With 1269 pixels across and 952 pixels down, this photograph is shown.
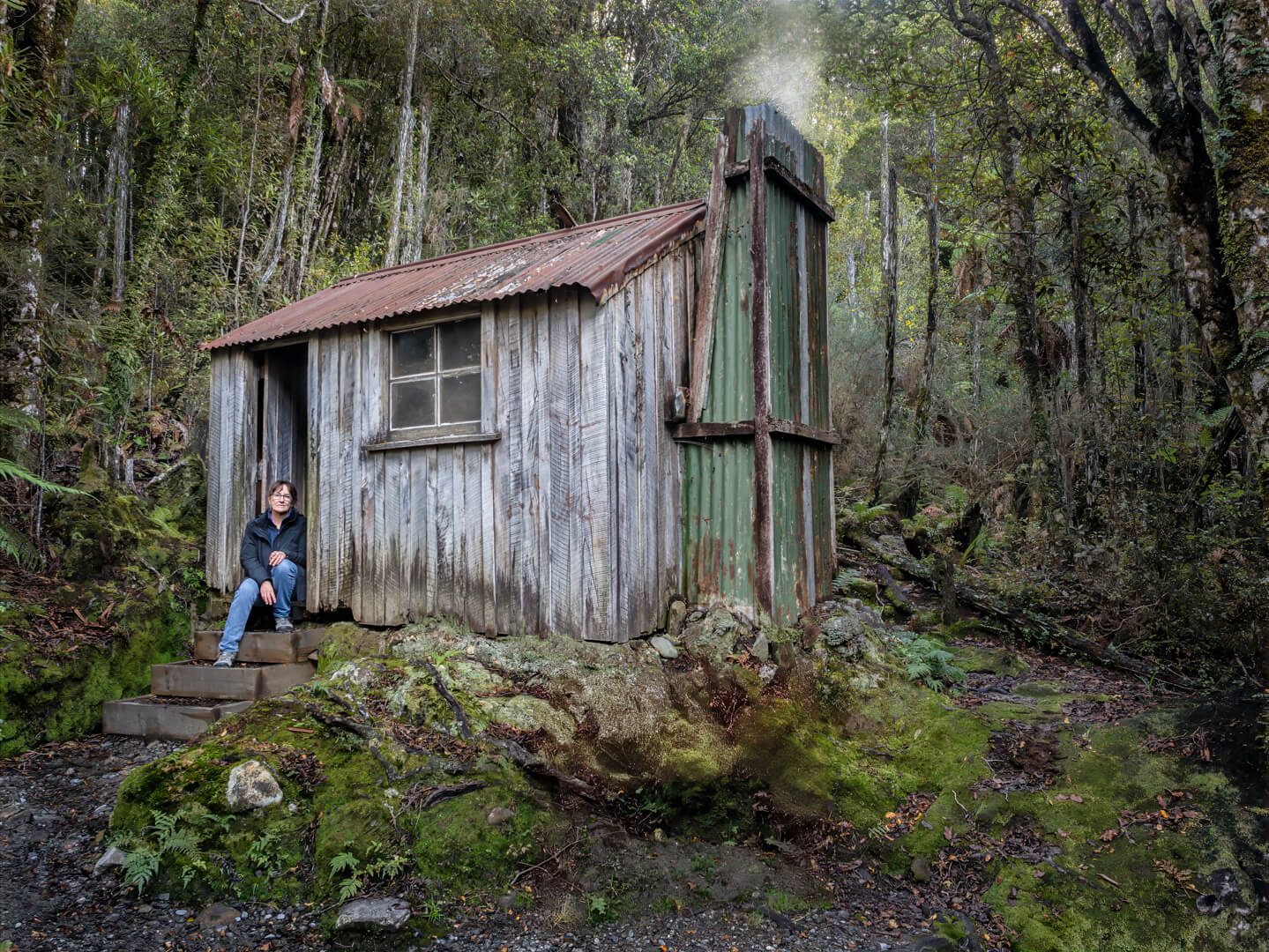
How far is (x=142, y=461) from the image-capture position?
9633 mm

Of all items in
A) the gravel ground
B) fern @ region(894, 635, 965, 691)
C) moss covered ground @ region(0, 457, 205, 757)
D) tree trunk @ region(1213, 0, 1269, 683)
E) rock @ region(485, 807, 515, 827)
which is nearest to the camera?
the gravel ground

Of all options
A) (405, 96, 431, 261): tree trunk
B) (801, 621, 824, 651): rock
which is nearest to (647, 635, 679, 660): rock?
(801, 621, 824, 651): rock

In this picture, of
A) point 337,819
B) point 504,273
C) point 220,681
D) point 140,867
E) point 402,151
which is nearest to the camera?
point 140,867

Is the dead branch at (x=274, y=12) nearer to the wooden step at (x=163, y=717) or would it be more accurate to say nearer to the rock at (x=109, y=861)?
the wooden step at (x=163, y=717)

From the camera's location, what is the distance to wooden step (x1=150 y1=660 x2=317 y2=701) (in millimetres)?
6004

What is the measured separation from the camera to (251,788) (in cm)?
407

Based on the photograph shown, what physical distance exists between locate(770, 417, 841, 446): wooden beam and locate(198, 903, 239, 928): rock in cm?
475

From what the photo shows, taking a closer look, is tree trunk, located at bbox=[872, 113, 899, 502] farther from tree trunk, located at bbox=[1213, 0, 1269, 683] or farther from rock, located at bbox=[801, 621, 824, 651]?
tree trunk, located at bbox=[1213, 0, 1269, 683]

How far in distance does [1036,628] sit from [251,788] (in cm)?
703

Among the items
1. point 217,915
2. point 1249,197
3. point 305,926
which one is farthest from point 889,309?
point 217,915

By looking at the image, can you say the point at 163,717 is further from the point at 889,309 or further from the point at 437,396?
the point at 889,309

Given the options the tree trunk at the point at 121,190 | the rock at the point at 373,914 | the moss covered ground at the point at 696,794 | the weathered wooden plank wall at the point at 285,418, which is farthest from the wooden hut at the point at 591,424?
the tree trunk at the point at 121,190

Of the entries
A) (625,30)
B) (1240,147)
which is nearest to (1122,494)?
(1240,147)

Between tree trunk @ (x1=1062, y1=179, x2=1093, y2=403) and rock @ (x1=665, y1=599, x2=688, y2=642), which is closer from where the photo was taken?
rock @ (x1=665, y1=599, x2=688, y2=642)
